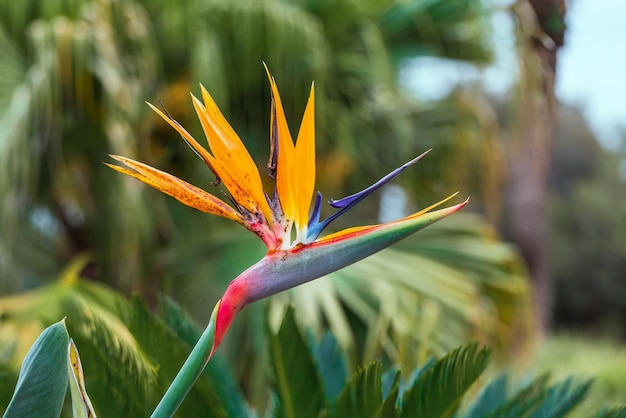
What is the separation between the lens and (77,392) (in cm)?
50

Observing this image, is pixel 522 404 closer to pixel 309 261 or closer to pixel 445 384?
pixel 445 384

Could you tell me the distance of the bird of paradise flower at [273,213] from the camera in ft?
1.59

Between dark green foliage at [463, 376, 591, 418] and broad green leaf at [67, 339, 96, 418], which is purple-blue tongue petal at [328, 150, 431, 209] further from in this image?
dark green foliage at [463, 376, 591, 418]

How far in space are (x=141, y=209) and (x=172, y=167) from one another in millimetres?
552

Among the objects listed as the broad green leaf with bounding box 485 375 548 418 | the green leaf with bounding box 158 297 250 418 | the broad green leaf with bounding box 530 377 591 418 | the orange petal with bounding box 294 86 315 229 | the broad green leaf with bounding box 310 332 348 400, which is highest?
the orange petal with bounding box 294 86 315 229

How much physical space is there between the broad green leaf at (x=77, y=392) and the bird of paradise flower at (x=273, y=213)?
5 cm

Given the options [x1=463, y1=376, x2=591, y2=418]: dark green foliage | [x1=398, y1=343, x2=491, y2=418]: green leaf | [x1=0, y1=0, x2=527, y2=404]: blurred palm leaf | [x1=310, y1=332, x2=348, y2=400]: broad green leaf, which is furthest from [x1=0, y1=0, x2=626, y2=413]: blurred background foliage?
[x1=398, y1=343, x2=491, y2=418]: green leaf

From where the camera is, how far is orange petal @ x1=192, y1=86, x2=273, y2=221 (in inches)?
20.5

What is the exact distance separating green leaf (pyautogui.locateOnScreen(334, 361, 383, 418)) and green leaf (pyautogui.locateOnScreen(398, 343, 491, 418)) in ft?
0.12

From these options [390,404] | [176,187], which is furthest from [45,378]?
[390,404]

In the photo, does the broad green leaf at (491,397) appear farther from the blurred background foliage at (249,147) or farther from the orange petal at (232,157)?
the blurred background foliage at (249,147)

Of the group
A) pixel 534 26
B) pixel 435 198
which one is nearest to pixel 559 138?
pixel 435 198

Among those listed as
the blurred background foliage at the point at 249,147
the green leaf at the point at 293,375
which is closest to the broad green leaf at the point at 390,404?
the green leaf at the point at 293,375

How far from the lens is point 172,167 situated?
273 centimetres
